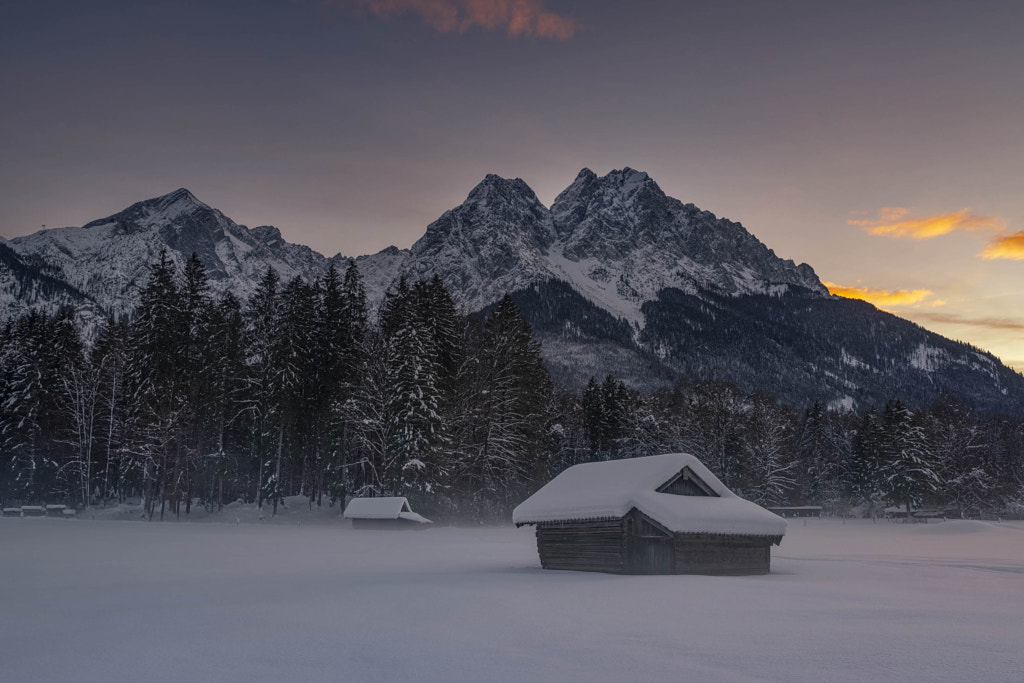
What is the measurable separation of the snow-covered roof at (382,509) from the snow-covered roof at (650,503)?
58.3 feet

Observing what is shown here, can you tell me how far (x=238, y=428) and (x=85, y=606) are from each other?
42.7 metres

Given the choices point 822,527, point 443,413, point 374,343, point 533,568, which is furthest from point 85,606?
point 822,527

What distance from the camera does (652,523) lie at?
25.2 m

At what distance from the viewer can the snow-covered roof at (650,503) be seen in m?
25.3

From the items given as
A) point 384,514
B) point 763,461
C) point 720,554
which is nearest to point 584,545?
point 720,554

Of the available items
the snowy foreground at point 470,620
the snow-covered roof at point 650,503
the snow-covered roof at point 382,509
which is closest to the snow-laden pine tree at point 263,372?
the snow-covered roof at point 382,509

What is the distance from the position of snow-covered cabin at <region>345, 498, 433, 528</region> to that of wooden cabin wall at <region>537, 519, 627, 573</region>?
1843 cm

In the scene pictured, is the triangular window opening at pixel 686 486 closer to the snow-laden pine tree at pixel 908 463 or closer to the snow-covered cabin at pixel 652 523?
the snow-covered cabin at pixel 652 523

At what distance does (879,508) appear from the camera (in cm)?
9144

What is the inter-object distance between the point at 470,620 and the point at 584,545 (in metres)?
13.3

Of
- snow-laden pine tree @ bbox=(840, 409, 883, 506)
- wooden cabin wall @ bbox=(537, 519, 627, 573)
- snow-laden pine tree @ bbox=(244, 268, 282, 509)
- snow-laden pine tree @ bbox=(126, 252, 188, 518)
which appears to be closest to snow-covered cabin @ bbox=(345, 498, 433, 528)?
snow-laden pine tree @ bbox=(244, 268, 282, 509)

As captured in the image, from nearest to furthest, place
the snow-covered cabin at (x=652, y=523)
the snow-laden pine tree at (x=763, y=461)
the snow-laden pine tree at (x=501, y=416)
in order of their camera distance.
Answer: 1. the snow-covered cabin at (x=652, y=523)
2. the snow-laden pine tree at (x=501, y=416)
3. the snow-laden pine tree at (x=763, y=461)

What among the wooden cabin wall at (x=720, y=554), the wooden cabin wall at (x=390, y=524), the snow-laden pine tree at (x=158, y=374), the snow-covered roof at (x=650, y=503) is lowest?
the wooden cabin wall at (x=390, y=524)

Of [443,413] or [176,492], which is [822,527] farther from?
[176,492]
